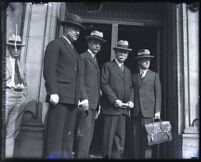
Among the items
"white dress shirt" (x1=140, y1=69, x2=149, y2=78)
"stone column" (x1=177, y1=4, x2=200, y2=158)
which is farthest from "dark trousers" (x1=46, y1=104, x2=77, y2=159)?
"stone column" (x1=177, y1=4, x2=200, y2=158)

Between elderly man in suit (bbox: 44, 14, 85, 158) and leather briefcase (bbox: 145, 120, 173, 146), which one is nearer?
elderly man in suit (bbox: 44, 14, 85, 158)

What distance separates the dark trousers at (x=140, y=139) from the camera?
502 centimetres

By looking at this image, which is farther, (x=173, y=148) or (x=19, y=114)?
(x=173, y=148)

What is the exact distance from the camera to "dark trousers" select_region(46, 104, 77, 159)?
13.6ft

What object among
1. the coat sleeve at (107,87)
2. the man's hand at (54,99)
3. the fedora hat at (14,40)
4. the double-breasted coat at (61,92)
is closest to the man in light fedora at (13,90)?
the fedora hat at (14,40)

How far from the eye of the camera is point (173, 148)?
5559mm

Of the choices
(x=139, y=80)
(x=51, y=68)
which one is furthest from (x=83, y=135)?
(x=139, y=80)

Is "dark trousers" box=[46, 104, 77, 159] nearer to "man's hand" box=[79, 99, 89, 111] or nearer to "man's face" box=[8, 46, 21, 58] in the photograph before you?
"man's hand" box=[79, 99, 89, 111]

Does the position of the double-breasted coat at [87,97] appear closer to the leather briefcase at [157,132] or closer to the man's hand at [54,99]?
the man's hand at [54,99]

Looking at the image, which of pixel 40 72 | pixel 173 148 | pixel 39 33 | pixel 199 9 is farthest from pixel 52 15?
pixel 173 148

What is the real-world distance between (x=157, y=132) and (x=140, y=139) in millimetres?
352

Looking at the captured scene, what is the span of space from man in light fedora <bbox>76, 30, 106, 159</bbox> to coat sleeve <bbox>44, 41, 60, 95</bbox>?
547 millimetres

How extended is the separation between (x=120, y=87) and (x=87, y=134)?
1.03 m

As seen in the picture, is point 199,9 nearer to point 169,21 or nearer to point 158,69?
point 169,21
